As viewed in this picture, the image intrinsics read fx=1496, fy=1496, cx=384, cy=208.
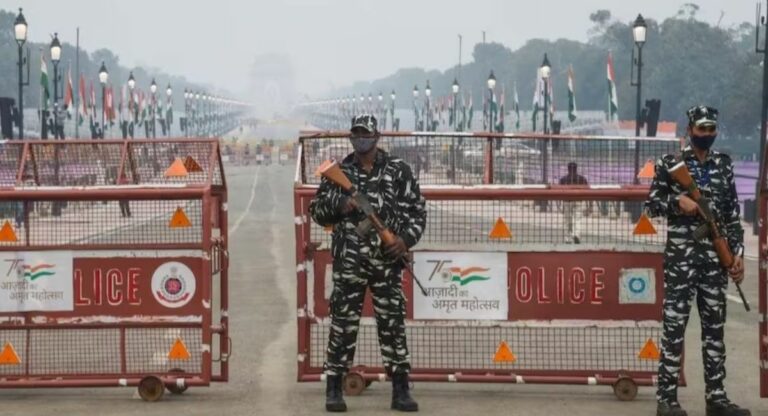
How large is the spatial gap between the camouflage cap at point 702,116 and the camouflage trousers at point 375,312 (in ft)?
7.02

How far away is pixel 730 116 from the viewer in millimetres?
127562

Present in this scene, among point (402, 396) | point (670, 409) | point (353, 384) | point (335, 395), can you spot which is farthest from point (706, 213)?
point (353, 384)

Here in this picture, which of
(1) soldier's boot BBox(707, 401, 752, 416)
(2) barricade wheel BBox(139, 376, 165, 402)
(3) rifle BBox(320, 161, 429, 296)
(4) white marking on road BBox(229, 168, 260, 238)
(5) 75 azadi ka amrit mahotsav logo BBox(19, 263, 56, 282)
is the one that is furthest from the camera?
(4) white marking on road BBox(229, 168, 260, 238)

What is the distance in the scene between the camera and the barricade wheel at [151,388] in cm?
1077

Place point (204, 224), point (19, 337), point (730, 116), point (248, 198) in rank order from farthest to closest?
point (730, 116) → point (248, 198) → point (19, 337) → point (204, 224)

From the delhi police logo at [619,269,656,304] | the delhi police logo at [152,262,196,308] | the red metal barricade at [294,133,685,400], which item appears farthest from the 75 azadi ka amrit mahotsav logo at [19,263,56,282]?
the delhi police logo at [619,269,656,304]

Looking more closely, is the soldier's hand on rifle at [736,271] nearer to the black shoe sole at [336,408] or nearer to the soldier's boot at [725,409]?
the soldier's boot at [725,409]

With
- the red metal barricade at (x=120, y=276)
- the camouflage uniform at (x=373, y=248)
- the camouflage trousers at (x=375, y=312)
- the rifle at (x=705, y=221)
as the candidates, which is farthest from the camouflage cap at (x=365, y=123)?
the rifle at (x=705, y=221)

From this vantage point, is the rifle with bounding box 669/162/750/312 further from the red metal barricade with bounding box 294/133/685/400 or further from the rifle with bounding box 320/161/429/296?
the rifle with bounding box 320/161/429/296

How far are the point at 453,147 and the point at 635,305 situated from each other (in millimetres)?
5793

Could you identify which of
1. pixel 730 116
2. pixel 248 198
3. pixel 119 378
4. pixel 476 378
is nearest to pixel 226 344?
pixel 119 378

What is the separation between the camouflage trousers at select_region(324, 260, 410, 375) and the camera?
988cm

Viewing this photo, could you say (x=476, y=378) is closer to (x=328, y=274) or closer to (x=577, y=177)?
(x=328, y=274)

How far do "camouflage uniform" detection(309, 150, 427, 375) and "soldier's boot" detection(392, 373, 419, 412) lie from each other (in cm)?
15
